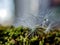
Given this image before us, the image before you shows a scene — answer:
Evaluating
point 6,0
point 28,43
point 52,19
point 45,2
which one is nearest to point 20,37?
point 28,43

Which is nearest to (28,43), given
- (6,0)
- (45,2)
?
(45,2)

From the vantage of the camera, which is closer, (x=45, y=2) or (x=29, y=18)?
(x=29, y=18)

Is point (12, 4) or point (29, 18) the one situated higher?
point (29, 18)

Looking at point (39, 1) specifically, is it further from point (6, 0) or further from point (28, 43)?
point (28, 43)

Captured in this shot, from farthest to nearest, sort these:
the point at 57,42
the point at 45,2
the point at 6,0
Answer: the point at 6,0 < the point at 45,2 < the point at 57,42

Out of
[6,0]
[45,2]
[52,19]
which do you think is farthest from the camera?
[6,0]

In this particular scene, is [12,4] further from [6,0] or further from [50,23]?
[50,23]
